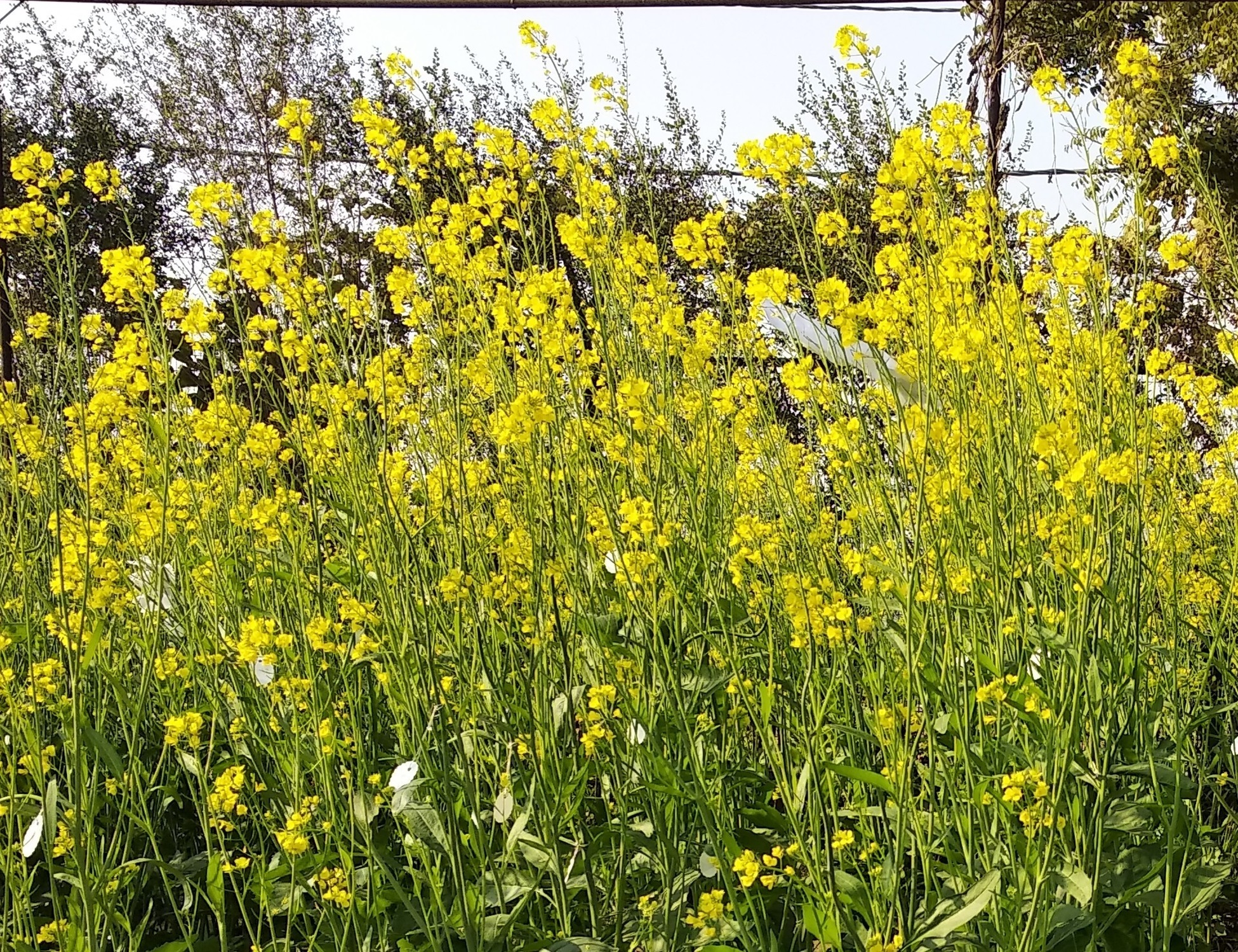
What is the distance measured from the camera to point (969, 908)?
1.44 meters

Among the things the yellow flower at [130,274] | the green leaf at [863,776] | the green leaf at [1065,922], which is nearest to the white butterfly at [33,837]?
the yellow flower at [130,274]

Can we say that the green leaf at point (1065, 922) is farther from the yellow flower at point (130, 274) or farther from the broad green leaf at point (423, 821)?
the yellow flower at point (130, 274)

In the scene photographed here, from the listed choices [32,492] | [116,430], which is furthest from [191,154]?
[32,492]

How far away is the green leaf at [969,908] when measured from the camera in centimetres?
143

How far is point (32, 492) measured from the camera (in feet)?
8.07

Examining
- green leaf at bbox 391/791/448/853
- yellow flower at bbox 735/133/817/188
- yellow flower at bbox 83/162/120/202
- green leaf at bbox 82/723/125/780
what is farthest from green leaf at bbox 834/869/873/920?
yellow flower at bbox 83/162/120/202

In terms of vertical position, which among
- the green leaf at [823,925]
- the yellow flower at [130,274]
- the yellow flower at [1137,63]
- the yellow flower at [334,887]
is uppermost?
the yellow flower at [1137,63]

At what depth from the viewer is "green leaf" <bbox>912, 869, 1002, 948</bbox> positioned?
4.69 feet

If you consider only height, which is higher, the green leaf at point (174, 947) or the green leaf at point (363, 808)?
the green leaf at point (363, 808)

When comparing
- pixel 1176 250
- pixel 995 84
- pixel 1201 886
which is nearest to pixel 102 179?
pixel 1176 250

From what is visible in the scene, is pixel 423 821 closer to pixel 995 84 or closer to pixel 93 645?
pixel 93 645

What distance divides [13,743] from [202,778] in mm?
290

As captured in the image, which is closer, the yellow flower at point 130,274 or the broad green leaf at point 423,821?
the broad green leaf at point 423,821

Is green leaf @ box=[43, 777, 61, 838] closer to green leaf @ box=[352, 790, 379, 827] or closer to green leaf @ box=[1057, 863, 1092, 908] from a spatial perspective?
green leaf @ box=[352, 790, 379, 827]
